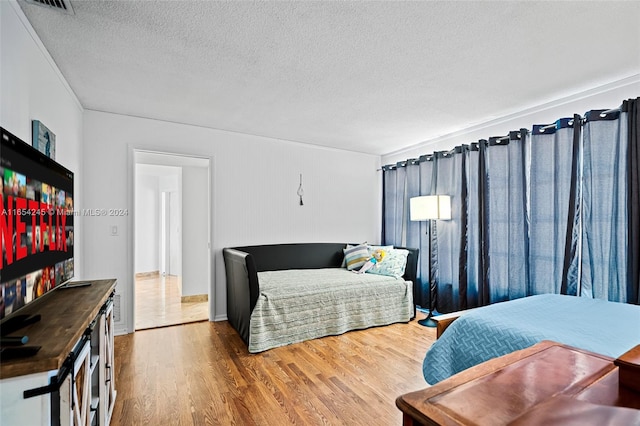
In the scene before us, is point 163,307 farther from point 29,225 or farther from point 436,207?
point 436,207

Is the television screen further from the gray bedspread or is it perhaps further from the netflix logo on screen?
the gray bedspread

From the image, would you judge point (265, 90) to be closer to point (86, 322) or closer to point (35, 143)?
point (35, 143)

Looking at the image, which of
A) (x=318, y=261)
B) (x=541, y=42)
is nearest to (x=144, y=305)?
(x=318, y=261)

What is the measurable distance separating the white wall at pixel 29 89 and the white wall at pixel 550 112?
3.60 meters

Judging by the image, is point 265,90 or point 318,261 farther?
point 318,261

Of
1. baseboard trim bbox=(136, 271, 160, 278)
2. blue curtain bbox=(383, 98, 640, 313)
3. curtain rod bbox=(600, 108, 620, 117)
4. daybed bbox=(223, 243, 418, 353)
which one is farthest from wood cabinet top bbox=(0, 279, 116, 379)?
baseboard trim bbox=(136, 271, 160, 278)

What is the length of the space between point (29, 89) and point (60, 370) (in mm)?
1766

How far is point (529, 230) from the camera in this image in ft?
10.4

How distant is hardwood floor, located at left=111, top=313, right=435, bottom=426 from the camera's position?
1.97m

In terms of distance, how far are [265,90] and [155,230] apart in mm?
5552

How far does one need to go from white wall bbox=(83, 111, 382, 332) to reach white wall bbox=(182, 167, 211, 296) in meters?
1.16

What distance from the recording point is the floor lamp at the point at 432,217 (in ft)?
12.5

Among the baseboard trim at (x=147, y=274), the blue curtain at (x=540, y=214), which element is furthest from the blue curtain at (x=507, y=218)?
the baseboard trim at (x=147, y=274)

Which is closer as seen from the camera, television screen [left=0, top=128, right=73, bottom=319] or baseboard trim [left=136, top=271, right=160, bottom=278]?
television screen [left=0, top=128, right=73, bottom=319]
